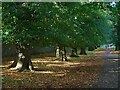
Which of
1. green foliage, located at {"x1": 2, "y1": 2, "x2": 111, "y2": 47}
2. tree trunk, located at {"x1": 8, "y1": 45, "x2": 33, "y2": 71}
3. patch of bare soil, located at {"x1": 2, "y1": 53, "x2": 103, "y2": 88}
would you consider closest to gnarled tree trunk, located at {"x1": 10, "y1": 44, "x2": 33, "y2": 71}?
tree trunk, located at {"x1": 8, "y1": 45, "x2": 33, "y2": 71}

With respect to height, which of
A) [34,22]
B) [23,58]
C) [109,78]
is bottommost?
[109,78]

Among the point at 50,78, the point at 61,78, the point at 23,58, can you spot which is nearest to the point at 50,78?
the point at 50,78

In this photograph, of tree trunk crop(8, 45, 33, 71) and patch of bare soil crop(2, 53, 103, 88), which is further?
tree trunk crop(8, 45, 33, 71)

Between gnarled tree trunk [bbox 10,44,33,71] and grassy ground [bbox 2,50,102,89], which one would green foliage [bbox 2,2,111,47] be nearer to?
grassy ground [bbox 2,50,102,89]

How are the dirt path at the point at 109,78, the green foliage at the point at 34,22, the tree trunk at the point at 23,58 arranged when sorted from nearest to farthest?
the dirt path at the point at 109,78 < the green foliage at the point at 34,22 < the tree trunk at the point at 23,58

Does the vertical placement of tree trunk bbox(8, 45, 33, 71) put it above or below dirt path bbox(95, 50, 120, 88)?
above

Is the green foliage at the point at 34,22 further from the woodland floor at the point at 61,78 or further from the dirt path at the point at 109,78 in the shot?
the dirt path at the point at 109,78

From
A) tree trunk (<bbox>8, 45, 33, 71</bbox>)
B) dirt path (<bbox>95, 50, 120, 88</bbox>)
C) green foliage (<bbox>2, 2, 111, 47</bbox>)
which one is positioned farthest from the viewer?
tree trunk (<bbox>8, 45, 33, 71</bbox>)

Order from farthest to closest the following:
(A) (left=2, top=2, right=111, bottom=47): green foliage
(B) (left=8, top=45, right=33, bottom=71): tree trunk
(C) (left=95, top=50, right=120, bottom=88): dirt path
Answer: (B) (left=8, top=45, right=33, bottom=71): tree trunk, (A) (left=2, top=2, right=111, bottom=47): green foliage, (C) (left=95, top=50, right=120, bottom=88): dirt path

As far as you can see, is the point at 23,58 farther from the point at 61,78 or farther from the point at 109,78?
the point at 109,78

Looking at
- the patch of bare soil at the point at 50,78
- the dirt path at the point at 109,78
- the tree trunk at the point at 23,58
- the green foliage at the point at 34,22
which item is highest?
the green foliage at the point at 34,22

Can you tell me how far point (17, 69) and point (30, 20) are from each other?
3.69 m

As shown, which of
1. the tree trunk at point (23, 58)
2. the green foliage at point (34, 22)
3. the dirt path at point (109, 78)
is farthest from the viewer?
the tree trunk at point (23, 58)

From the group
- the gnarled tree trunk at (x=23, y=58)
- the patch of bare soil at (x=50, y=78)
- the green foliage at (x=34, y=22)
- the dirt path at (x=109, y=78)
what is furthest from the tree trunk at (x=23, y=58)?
the dirt path at (x=109, y=78)
